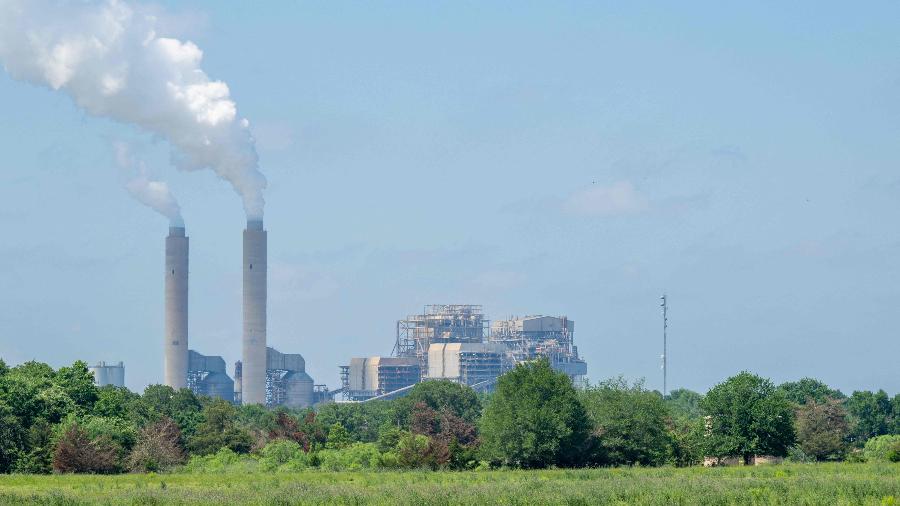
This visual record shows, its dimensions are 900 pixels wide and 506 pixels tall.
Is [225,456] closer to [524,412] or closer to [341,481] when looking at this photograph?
[524,412]

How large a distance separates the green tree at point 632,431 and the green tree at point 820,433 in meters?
13.9

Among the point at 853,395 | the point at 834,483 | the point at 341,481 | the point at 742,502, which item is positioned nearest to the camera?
the point at 742,502

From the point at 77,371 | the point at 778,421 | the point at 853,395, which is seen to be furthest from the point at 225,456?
the point at 853,395

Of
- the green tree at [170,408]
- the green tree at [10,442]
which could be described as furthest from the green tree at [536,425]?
the green tree at [170,408]

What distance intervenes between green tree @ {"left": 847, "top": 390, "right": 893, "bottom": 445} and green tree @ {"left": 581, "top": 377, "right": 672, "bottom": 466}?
71.5 metres

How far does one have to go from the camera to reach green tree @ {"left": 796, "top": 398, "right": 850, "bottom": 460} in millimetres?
98062

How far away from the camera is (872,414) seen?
15825 cm

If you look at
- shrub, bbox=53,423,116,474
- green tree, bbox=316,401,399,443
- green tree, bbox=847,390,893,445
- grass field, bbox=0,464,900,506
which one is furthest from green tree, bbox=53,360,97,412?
green tree, bbox=847,390,893,445

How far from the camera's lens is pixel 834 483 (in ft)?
170

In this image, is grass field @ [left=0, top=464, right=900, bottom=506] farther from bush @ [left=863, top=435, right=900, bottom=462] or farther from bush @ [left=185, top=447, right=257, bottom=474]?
bush @ [left=185, top=447, right=257, bottom=474]

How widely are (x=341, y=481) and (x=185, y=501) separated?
16.3 metres

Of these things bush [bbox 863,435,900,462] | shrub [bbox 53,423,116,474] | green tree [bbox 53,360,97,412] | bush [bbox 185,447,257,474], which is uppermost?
green tree [bbox 53,360,97,412]

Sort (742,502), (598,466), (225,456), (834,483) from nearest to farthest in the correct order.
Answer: (742,502), (834,483), (598,466), (225,456)

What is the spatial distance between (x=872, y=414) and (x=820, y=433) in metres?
61.9
